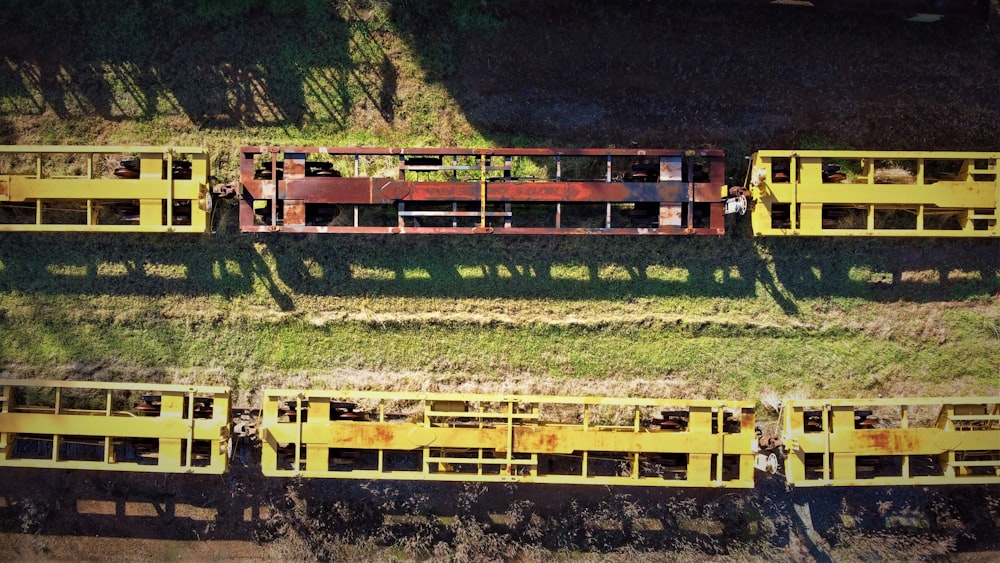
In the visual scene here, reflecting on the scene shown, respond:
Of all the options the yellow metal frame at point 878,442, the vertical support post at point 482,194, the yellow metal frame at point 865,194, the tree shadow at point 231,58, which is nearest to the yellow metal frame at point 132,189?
the tree shadow at point 231,58

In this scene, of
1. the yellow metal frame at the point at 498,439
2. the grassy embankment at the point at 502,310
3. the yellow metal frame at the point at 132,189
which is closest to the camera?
the yellow metal frame at the point at 498,439

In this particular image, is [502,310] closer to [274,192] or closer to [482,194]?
[482,194]

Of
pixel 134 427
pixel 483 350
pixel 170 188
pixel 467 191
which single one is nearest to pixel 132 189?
pixel 170 188

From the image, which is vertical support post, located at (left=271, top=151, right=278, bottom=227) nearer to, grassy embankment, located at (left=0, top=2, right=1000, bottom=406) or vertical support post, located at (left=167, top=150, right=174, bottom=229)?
grassy embankment, located at (left=0, top=2, right=1000, bottom=406)

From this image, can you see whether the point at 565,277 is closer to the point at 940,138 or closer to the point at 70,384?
the point at 940,138

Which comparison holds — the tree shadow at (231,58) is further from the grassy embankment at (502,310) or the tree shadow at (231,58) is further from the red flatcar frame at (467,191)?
the red flatcar frame at (467,191)

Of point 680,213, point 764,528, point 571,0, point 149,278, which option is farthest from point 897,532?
point 149,278
